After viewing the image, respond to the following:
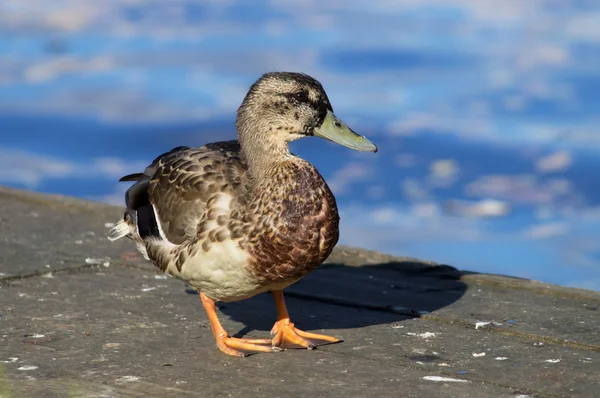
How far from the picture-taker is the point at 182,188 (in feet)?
18.2

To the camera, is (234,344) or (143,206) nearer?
(234,344)

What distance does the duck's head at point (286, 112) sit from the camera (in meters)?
5.46

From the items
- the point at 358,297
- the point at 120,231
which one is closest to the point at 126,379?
the point at 120,231

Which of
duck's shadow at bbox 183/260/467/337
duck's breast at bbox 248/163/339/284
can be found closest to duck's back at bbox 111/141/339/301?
duck's breast at bbox 248/163/339/284

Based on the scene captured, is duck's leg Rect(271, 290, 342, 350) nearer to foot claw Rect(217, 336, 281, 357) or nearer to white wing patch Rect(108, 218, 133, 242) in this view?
foot claw Rect(217, 336, 281, 357)

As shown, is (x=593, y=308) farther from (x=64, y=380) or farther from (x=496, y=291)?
(x=64, y=380)

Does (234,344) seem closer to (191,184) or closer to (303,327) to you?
(303,327)

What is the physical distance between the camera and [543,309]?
6.05m

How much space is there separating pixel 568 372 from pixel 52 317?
2.38m

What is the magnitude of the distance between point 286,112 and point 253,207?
480 mm

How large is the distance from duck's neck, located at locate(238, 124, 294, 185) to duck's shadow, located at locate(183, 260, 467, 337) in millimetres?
835

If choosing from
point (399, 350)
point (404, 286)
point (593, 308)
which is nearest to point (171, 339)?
point (399, 350)

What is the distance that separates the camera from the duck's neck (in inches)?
213

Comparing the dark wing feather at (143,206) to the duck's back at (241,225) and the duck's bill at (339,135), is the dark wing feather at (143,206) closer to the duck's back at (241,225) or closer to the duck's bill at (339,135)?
the duck's back at (241,225)
